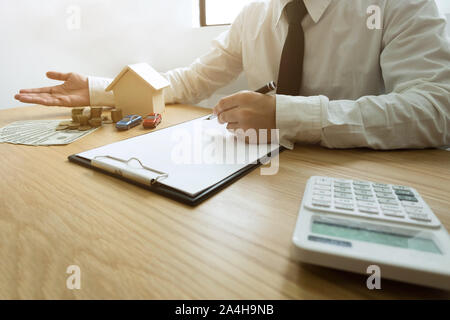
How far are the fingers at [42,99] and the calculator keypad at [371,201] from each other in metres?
0.82

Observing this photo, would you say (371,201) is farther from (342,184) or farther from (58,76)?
(58,76)

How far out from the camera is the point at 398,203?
0.27 metres

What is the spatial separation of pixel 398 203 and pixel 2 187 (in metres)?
0.51

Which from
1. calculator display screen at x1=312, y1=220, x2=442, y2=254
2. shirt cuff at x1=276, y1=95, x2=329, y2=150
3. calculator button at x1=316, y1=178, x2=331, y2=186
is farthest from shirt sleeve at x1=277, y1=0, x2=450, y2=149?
calculator display screen at x1=312, y1=220, x2=442, y2=254

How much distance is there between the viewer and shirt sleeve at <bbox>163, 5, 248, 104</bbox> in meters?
0.94

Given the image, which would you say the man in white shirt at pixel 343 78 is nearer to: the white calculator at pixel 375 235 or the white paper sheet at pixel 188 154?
the white paper sheet at pixel 188 154

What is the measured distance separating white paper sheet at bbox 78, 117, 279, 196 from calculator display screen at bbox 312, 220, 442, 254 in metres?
0.16

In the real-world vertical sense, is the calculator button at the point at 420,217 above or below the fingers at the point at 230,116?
below

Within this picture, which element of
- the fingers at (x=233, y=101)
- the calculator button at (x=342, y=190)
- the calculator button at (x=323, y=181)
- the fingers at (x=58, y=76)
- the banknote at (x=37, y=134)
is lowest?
the calculator button at (x=342, y=190)

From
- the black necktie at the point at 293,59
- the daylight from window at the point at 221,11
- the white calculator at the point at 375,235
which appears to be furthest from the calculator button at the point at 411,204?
the daylight from window at the point at 221,11

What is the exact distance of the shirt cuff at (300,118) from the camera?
497 mm

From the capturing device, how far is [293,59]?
69 centimetres

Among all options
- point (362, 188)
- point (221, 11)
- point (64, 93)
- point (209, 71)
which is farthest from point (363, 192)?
point (221, 11)

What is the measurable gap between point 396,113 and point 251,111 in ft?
0.88
